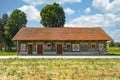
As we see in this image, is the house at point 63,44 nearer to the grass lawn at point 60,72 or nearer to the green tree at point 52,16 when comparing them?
the green tree at point 52,16

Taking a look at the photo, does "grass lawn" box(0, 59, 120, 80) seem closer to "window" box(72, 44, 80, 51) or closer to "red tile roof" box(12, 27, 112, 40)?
"window" box(72, 44, 80, 51)

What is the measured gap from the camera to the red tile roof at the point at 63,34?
48344mm

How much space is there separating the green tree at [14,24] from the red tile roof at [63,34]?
19445 millimetres

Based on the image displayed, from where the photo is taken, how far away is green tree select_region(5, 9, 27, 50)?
2785 inches

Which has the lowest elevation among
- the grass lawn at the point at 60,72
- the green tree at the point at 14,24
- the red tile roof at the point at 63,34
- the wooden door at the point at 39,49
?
the grass lawn at the point at 60,72

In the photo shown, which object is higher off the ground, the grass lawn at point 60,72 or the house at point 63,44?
the house at point 63,44

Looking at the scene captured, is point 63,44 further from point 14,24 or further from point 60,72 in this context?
point 60,72

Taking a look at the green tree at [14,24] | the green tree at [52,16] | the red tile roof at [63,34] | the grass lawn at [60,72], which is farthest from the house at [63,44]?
the grass lawn at [60,72]

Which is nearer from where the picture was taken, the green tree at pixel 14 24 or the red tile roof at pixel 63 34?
the red tile roof at pixel 63 34

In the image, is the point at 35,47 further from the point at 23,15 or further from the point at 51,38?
the point at 23,15

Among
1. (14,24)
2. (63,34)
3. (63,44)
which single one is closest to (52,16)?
(14,24)

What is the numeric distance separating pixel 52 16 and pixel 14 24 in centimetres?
991

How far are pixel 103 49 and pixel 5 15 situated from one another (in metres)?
43.2

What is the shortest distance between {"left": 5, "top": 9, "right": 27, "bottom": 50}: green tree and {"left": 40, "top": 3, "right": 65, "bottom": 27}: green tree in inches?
209
